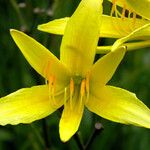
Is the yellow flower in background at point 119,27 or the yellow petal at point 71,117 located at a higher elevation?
the yellow flower in background at point 119,27

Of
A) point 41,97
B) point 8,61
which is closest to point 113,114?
point 41,97


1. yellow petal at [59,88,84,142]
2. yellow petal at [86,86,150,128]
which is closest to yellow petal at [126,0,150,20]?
yellow petal at [86,86,150,128]

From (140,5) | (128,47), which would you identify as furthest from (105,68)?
(140,5)

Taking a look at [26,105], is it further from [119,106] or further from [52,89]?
[119,106]

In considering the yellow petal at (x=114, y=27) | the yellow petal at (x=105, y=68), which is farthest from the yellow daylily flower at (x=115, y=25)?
the yellow petal at (x=105, y=68)

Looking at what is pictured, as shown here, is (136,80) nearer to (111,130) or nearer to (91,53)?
(111,130)

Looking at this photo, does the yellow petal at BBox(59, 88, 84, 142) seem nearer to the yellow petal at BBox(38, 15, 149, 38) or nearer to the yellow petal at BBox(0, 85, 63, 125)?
the yellow petal at BBox(0, 85, 63, 125)

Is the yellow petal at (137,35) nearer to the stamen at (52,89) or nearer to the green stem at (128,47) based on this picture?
the green stem at (128,47)
